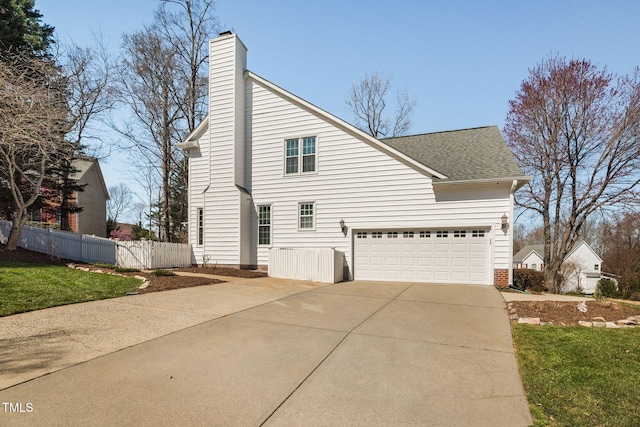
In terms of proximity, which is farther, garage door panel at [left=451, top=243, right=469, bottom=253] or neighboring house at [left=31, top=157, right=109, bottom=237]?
neighboring house at [left=31, top=157, right=109, bottom=237]

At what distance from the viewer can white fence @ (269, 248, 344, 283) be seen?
1181 centimetres

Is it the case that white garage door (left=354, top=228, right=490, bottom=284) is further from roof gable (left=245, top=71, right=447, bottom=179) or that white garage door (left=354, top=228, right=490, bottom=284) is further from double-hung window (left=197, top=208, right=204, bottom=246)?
double-hung window (left=197, top=208, right=204, bottom=246)

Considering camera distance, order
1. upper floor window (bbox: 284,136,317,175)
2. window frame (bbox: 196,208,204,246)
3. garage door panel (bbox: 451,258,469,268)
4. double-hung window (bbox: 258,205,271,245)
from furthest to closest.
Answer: window frame (bbox: 196,208,204,246)
double-hung window (bbox: 258,205,271,245)
upper floor window (bbox: 284,136,317,175)
garage door panel (bbox: 451,258,469,268)

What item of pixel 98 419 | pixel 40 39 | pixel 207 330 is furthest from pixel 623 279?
pixel 40 39

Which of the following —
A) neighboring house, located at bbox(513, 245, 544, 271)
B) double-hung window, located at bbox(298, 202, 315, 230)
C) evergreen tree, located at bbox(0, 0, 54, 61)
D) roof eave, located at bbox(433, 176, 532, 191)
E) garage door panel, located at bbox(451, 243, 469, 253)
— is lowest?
neighboring house, located at bbox(513, 245, 544, 271)

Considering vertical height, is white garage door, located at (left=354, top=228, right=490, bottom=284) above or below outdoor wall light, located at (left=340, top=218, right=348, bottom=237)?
below

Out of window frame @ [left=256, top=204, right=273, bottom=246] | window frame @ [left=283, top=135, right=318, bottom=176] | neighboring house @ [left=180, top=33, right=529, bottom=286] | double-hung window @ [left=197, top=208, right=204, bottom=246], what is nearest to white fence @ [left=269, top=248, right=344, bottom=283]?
neighboring house @ [left=180, top=33, right=529, bottom=286]

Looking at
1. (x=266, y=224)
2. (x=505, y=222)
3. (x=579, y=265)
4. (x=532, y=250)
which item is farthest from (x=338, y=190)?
(x=532, y=250)

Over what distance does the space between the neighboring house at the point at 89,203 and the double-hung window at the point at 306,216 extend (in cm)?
2140

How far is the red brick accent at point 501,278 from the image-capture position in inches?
437

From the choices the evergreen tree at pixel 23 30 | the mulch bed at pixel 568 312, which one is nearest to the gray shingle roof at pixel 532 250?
the mulch bed at pixel 568 312

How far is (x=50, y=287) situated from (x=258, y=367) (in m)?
7.16

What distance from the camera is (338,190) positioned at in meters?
13.3

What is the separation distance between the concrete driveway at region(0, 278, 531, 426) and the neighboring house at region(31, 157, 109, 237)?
24757 mm
